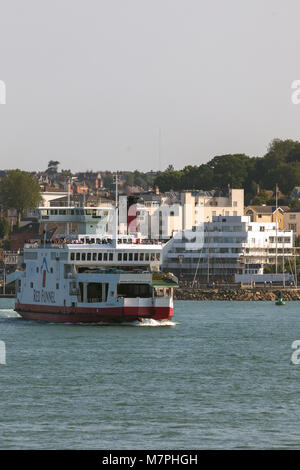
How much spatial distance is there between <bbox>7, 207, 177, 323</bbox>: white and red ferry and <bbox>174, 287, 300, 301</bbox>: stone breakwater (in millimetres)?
60836

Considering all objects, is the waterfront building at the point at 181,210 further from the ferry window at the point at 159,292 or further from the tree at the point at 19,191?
the ferry window at the point at 159,292

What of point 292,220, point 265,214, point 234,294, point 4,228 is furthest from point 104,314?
point 4,228

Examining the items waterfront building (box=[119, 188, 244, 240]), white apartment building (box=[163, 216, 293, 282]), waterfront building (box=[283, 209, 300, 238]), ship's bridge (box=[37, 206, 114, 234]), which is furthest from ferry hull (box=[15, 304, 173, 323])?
waterfront building (box=[283, 209, 300, 238])

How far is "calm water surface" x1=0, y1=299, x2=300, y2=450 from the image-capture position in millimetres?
36500

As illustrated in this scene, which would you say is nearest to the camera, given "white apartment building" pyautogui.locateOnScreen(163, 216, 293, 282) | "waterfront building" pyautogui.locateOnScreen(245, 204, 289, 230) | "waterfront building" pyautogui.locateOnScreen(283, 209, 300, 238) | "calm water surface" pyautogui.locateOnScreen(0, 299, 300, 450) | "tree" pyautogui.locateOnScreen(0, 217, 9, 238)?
"calm water surface" pyautogui.locateOnScreen(0, 299, 300, 450)

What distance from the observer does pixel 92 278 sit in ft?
242

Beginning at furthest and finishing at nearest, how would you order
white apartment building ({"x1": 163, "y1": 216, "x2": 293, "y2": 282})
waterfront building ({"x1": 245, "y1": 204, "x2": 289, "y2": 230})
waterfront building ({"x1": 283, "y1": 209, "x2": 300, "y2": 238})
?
waterfront building ({"x1": 283, "y1": 209, "x2": 300, "y2": 238}) < waterfront building ({"x1": 245, "y1": 204, "x2": 289, "y2": 230}) < white apartment building ({"x1": 163, "y1": 216, "x2": 293, "y2": 282})

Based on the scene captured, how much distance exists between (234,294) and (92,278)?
70.4 metres

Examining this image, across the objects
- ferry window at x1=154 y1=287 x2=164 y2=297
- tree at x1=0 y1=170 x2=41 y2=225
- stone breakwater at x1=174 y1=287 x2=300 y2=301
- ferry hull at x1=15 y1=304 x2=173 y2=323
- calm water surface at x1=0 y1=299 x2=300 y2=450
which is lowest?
stone breakwater at x1=174 y1=287 x2=300 y2=301

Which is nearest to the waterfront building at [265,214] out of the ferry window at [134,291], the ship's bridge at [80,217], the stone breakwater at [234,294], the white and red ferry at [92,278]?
the stone breakwater at [234,294]

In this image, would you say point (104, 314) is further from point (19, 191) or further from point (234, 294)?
point (19, 191)

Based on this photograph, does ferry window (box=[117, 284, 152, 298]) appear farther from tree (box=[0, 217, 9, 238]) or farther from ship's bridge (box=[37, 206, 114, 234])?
tree (box=[0, 217, 9, 238])

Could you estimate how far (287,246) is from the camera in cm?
16225
